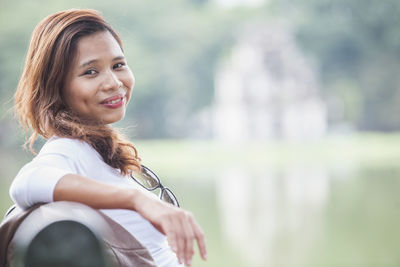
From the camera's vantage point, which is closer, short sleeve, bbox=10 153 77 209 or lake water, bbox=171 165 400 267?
short sleeve, bbox=10 153 77 209

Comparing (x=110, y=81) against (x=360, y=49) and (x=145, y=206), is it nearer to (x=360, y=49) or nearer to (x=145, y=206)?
(x=145, y=206)

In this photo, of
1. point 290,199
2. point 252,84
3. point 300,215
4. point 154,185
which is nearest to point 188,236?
point 154,185

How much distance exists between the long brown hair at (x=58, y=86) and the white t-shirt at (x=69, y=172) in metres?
0.02

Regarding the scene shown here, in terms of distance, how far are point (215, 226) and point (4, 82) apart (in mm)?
10176

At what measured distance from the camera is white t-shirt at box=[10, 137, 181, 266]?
0.63 m

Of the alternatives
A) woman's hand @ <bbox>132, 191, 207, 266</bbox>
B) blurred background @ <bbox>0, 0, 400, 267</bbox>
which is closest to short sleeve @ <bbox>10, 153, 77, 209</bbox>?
woman's hand @ <bbox>132, 191, 207, 266</bbox>

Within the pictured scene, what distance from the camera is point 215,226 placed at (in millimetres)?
6008

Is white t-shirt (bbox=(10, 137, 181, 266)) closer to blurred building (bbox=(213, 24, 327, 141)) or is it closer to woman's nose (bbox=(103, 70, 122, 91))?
woman's nose (bbox=(103, 70, 122, 91))

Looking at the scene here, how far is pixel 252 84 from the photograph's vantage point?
52.0 ft

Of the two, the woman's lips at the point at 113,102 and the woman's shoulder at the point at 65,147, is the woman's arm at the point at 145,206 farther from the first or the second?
the woman's lips at the point at 113,102

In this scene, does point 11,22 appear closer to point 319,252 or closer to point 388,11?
point 388,11

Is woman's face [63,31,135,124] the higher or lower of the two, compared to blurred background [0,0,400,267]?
higher

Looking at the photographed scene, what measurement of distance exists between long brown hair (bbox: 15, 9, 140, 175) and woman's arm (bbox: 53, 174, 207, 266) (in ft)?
0.45

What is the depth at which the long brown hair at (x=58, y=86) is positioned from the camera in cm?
77
